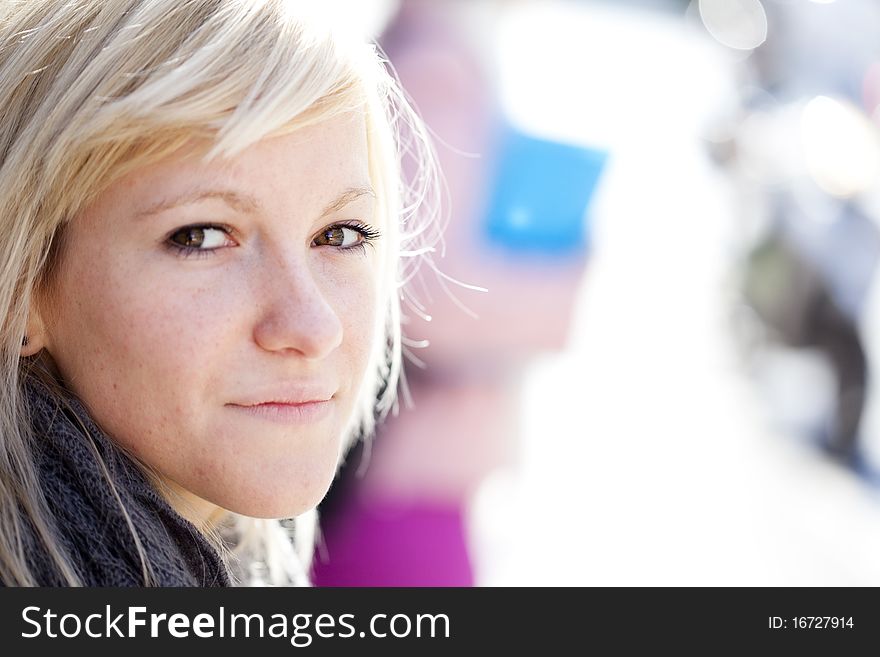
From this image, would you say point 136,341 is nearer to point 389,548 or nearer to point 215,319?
point 215,319

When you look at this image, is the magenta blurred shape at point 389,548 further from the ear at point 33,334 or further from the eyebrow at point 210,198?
the eyebrow at point 210,198

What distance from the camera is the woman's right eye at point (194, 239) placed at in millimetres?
1180

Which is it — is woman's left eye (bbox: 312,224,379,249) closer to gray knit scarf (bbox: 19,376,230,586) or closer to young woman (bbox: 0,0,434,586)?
young woman (bbox: 0,0,434,586)

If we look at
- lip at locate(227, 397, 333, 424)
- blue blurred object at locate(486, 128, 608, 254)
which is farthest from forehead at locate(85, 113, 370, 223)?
blue blurred object at locate(486, 128, 608, 254)

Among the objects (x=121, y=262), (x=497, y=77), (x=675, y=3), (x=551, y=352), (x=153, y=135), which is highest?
(x=675, y=3)

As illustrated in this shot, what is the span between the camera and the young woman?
3.80ft

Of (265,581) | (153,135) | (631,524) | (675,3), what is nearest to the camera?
(153,135)

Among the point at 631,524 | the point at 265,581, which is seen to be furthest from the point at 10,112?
the point at 631,524

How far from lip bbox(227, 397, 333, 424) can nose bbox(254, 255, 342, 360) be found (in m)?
0.07

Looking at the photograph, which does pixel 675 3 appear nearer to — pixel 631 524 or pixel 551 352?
pixel 631 524

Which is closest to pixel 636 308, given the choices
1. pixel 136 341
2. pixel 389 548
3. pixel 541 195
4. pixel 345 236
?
pixel 541 195

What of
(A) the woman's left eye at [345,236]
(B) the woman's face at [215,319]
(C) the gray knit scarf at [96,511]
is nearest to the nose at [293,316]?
(B) the woman's face at [215,319]
